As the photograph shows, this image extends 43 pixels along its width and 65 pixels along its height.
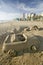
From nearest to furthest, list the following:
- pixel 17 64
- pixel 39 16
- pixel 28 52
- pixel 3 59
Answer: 1. pixel 17 64
2. pixel 3 59
3. pixel 28 52
4. pixel 39 16

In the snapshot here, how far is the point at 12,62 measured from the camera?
25.2ft

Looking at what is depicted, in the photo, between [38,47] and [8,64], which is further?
[38,47]

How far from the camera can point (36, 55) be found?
822 centimetres

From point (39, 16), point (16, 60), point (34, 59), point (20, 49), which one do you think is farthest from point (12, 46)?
point (39, 16)

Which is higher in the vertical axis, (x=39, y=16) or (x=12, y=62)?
(x=12, y=62)

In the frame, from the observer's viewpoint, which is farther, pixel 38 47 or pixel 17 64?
pixel 38 47

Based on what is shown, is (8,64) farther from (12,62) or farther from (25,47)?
(25,47)

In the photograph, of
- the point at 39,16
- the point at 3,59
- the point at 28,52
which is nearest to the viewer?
the point at 3,59

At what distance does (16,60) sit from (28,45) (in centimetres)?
153

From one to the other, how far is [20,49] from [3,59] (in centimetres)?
129

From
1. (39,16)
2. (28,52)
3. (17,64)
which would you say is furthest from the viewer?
(39,16)

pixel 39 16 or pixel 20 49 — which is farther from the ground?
pixel 20 49

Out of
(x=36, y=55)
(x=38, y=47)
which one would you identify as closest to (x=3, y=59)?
(x=36, y=55)

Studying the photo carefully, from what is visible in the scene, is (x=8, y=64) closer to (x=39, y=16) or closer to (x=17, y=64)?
(x=17, y=64)
